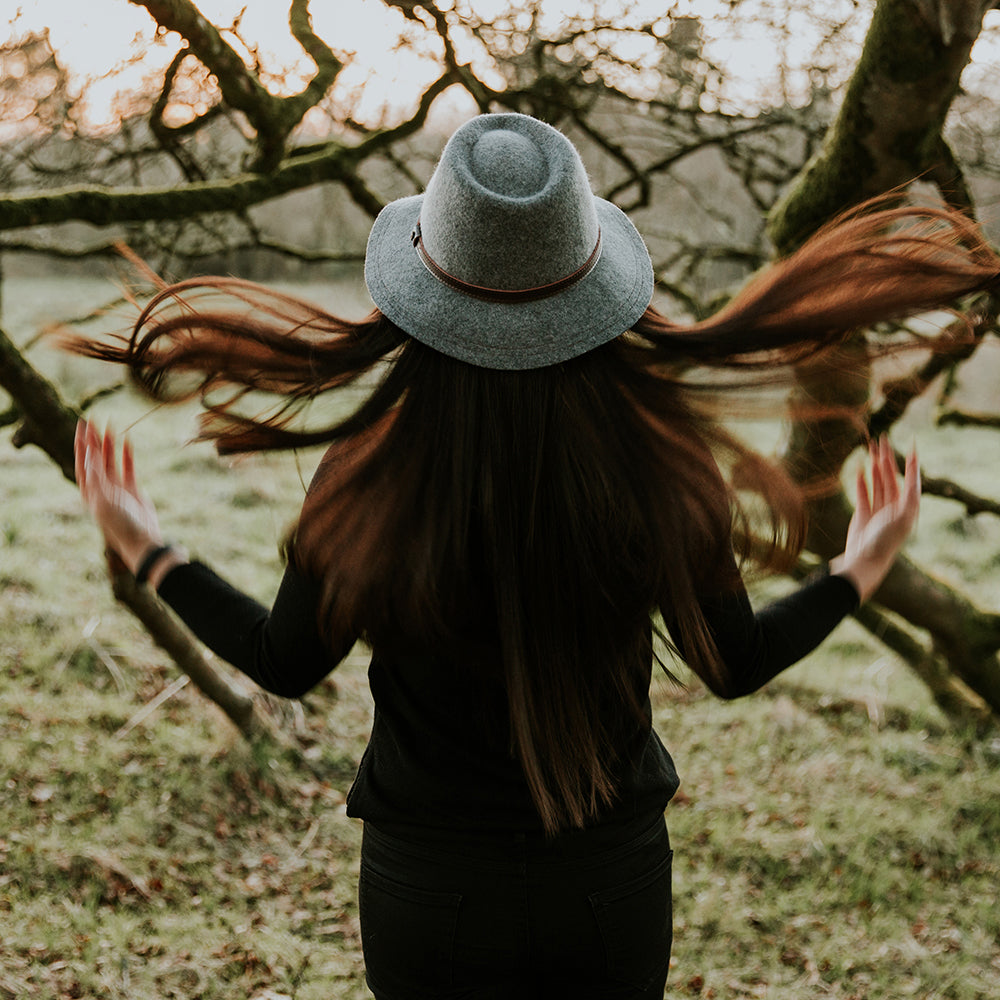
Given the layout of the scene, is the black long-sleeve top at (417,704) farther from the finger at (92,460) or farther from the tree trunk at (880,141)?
the tree trunk at (880,141)

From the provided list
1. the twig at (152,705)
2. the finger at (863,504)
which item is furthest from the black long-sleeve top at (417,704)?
the twig at (152,705)

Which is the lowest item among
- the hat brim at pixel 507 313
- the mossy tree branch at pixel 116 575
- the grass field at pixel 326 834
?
the grass field at pixel 326 834

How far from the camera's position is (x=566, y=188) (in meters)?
Result: 1.27

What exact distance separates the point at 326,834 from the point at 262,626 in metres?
2.79

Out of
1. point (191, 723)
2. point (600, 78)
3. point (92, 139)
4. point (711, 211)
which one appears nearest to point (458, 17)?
point (600, 78)

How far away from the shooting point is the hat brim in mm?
1237

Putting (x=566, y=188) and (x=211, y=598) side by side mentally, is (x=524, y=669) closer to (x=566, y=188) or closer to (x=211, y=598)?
(x=211, y=598)

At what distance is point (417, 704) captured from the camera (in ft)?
4.65

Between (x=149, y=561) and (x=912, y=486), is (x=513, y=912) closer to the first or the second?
(x=149, y=561)

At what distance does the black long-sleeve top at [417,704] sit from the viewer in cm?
136

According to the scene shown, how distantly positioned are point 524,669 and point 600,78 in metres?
3.09

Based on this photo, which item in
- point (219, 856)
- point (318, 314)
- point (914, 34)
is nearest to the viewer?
point (318, 314)

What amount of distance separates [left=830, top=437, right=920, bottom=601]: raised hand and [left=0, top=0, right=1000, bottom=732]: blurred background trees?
1.40ft

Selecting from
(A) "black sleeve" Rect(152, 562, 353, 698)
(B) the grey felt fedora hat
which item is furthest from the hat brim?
(A) "black sleeve" Rect(152, 562, 353, 698)
